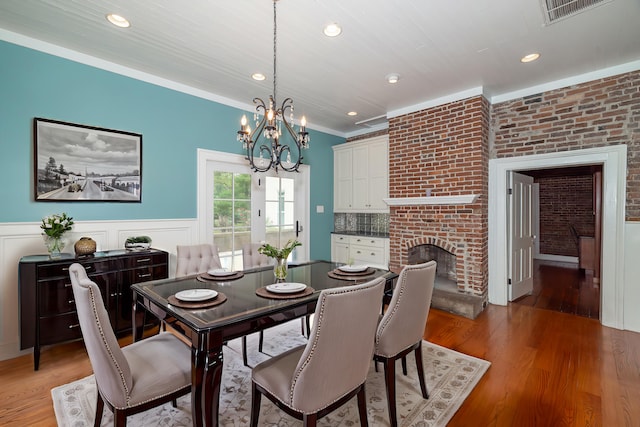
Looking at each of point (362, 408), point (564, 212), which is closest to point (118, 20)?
point (362, 408)

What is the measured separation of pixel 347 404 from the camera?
2.07 m

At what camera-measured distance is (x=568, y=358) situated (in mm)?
2645

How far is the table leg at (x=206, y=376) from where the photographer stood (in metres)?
1.44

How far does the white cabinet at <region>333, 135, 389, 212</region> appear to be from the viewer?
500cm

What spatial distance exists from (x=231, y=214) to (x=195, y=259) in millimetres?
1389

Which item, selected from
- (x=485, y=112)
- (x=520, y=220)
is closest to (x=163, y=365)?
(x=485, y=112)

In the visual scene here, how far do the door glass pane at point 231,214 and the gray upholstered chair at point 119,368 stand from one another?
239 centimetres

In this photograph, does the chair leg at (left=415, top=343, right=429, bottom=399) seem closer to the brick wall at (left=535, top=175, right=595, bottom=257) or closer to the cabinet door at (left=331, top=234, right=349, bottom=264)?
the cabinet door at (left=331, top=234, right=349, bottom=264)

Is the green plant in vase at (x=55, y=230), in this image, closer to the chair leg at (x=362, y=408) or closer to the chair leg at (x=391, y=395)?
the chair leg at (x=362, y=408)

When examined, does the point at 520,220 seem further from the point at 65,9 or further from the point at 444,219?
the point at 65,9

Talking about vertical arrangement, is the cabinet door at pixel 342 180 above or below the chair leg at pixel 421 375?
above

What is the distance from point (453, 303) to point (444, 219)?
1092mm

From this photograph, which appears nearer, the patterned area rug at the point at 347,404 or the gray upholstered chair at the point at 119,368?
the gray upholstered chair at the point at 119,368

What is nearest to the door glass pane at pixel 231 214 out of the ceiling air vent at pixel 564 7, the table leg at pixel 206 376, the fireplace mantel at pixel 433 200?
the fireplace mantel at pixel 433 200
